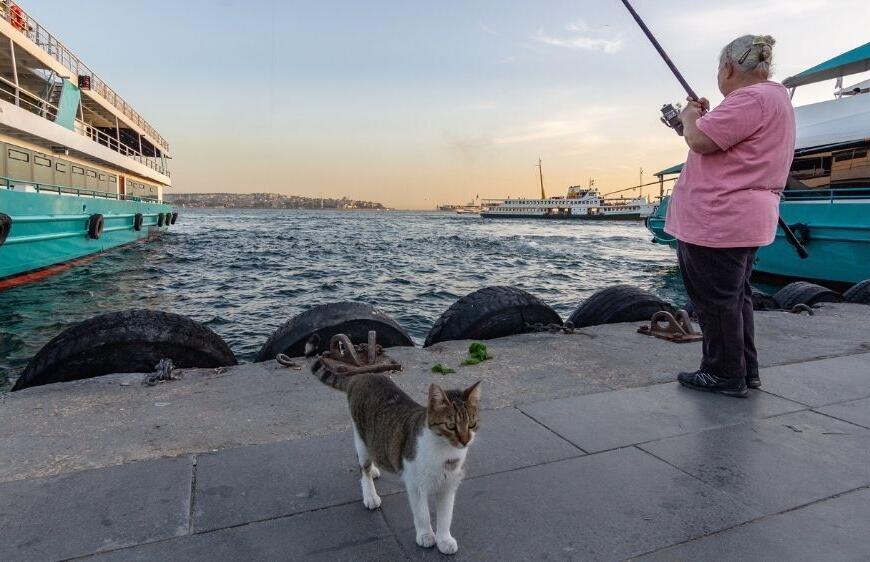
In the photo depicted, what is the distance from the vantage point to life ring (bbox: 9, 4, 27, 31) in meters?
15.7

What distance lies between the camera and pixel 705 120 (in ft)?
10.7

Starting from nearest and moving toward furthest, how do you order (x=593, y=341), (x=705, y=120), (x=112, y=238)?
(x=705, y=120) < (x=593, y=341) < (x=112, y=238)

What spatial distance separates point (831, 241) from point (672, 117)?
13.3 metres

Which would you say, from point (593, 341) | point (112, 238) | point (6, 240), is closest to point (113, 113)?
point (112, 238)

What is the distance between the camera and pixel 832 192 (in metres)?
13.6

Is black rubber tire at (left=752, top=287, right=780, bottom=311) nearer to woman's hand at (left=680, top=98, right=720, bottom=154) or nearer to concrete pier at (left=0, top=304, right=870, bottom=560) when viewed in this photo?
concrete pier at (left=0, top=304, right=870, bottom=560)

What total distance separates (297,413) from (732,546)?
2.41m

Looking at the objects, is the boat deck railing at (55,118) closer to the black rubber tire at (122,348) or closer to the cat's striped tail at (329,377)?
the black rubber tire at (122,348)

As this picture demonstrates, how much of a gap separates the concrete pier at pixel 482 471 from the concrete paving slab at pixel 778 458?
0.01 meters

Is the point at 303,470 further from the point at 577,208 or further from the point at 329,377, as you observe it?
the point at 577,208

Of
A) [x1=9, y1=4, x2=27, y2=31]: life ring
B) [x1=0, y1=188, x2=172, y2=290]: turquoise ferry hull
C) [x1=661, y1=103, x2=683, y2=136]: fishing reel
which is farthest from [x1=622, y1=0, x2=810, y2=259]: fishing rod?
[x1=9, y1=4, x2=27, y2=31]: life ring

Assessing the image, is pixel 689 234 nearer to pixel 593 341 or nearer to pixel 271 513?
pixel 593 341

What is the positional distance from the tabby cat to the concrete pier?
0.38 ft

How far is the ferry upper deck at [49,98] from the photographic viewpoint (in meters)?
14.8
